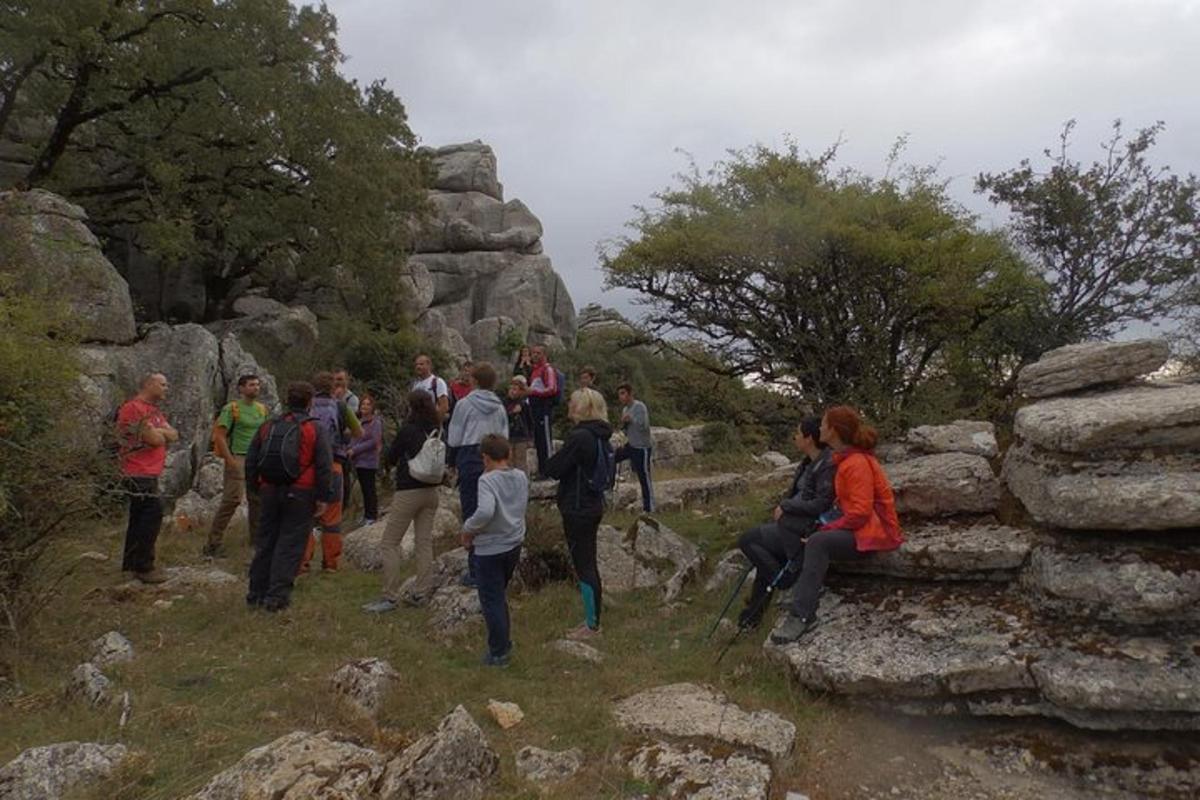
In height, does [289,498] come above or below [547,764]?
above

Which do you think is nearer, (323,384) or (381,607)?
(381,607)

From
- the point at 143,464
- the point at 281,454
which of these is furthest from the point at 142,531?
the point at 281,454

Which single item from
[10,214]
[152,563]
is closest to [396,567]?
[152,563]

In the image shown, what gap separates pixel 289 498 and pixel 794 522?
4644 mm

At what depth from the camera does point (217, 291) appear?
2481cm

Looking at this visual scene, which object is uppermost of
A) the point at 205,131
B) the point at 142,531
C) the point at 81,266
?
the point at 205,131

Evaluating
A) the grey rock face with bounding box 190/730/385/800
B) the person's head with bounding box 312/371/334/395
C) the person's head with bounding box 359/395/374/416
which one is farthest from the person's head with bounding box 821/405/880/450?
the person's head with bounding box 359/395/374/416

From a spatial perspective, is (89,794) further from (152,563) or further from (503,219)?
(503,219)

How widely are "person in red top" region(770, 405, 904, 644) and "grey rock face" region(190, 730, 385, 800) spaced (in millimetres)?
3292

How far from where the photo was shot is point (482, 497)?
582cm

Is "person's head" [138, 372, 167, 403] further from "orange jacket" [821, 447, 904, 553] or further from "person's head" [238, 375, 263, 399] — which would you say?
"orange jacket" [821, 447, 904, 553]

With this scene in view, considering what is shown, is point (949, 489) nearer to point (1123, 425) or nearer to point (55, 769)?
point (1123, 425)

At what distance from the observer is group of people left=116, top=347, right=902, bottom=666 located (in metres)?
5.91

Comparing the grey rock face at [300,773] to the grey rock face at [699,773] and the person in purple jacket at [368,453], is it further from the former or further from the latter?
the person in purple jacket at [368,453]
